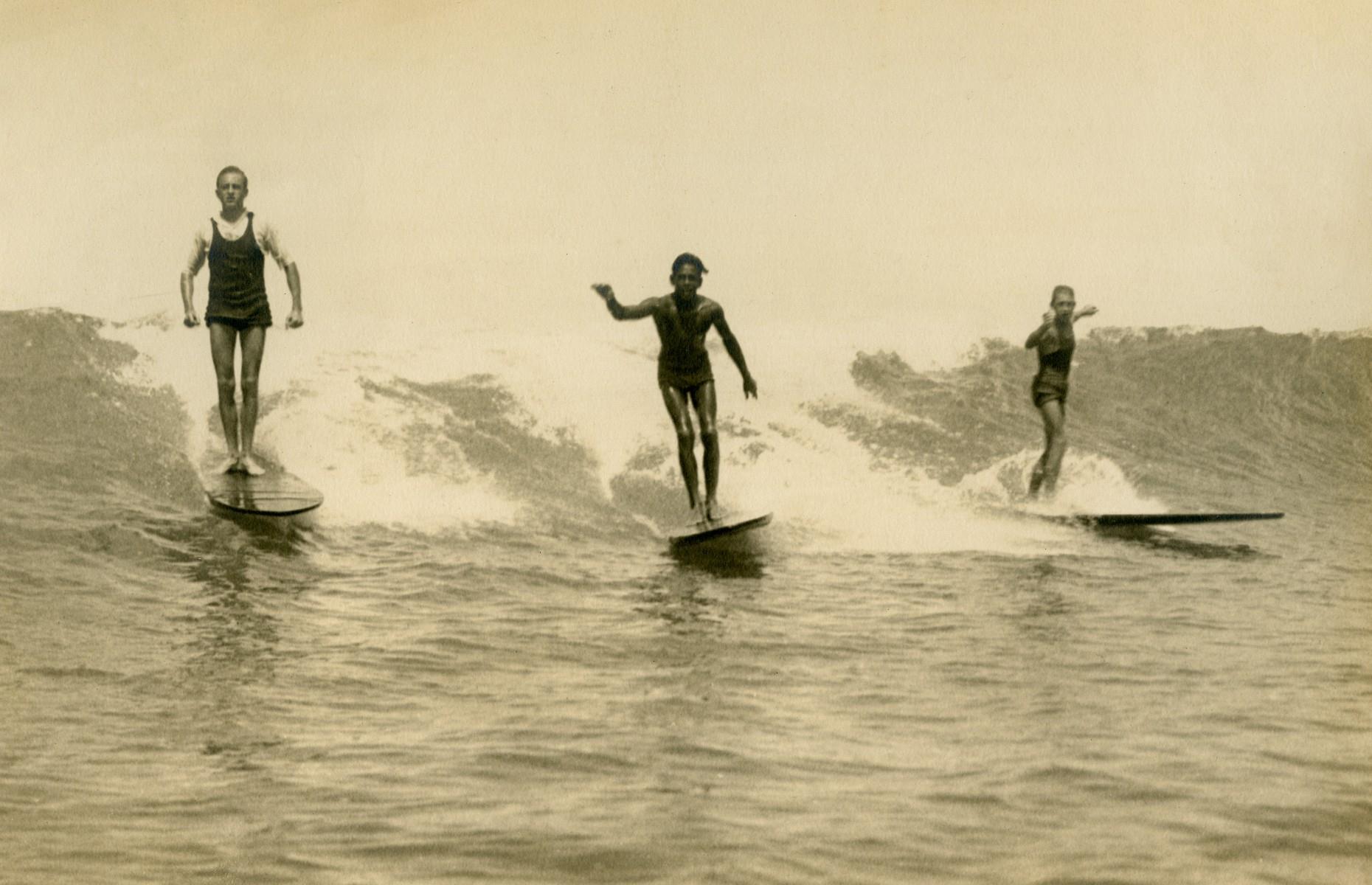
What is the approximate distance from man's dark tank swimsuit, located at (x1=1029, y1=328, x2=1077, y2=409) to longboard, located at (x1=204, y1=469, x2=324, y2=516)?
3906mm

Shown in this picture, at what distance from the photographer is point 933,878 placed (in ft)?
10.2

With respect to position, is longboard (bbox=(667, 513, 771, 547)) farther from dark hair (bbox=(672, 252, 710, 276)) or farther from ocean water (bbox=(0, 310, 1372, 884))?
dark hair (bbox=(672, 252, 710, 276))

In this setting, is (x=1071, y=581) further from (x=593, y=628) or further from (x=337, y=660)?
(x=337, y=660)

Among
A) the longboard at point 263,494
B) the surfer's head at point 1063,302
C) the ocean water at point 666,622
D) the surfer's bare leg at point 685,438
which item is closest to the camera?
the ocean water at point 666,622

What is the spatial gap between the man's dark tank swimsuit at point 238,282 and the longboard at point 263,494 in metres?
0.71

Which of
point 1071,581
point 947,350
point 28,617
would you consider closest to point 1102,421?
point 947,350

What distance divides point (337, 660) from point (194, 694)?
A: 0.57 metres

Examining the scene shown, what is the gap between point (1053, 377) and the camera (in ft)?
27.3

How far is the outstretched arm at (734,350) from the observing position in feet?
22.9

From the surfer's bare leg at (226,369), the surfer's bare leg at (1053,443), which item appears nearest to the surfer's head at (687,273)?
the surfer's bare leg at (226,369)

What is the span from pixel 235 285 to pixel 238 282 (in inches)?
0.7

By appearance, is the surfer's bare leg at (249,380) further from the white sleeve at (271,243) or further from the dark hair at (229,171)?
the dark hair at (229,171)

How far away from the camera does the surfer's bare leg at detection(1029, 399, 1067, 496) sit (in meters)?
8.35

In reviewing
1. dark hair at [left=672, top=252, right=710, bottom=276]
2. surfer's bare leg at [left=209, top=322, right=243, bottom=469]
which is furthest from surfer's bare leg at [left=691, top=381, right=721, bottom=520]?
surfer's bare leg at [left=209, top=322, right=243, bottom=469]
